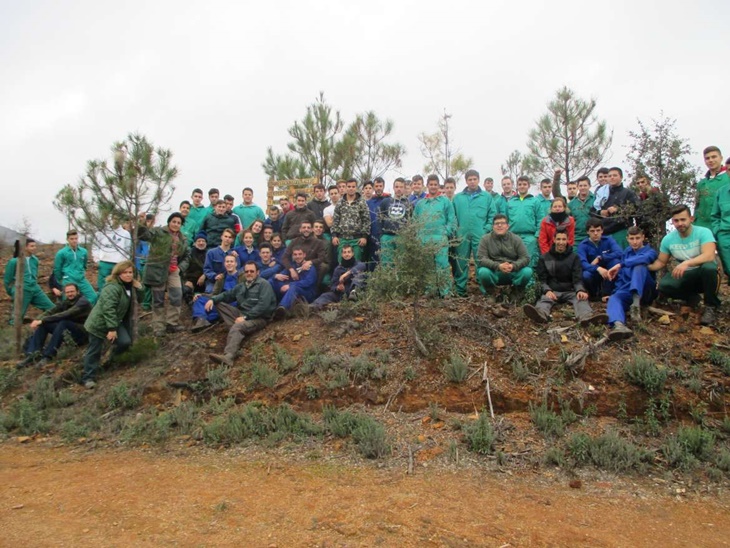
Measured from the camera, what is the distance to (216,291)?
7969 millimetres

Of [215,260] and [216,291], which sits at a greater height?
[215,260]

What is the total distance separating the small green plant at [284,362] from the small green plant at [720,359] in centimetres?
494

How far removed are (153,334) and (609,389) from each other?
21.8ft

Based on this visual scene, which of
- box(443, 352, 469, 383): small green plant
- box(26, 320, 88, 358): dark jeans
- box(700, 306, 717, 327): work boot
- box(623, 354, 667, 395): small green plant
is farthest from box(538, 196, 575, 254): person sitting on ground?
box(26, 320, 88, 358): dark jeans

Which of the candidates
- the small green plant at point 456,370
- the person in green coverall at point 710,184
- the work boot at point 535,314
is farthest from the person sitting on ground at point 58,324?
the person in green coverall at point 710,184

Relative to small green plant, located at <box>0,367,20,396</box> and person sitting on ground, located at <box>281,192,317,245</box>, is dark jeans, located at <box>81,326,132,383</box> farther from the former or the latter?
person sitting on ground, located at <box>281,192,317,245</box>

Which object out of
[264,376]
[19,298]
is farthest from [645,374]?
Result: [19,298]

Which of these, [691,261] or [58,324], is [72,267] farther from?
[691,261]

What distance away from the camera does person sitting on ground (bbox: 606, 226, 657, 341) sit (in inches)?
243

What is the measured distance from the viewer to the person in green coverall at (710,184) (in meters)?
6.60

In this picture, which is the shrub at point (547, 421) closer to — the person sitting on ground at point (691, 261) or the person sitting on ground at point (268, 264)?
the person sitting on ground at point (691, 261)

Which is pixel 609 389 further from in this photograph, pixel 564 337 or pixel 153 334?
pixel 153 334

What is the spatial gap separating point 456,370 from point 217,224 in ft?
17.8

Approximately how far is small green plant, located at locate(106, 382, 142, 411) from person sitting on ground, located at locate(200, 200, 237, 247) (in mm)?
3244
